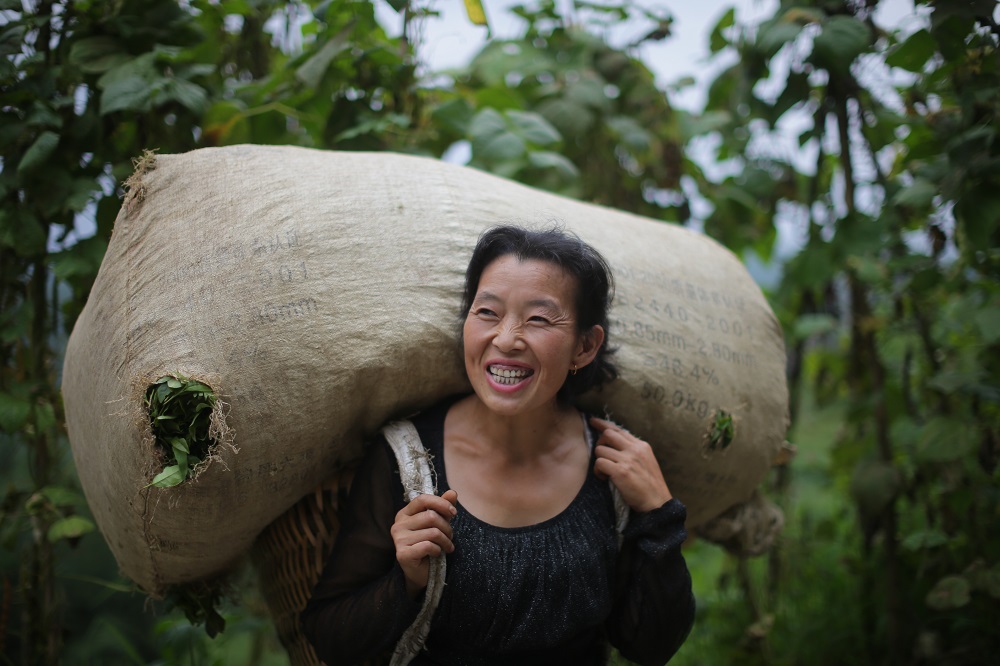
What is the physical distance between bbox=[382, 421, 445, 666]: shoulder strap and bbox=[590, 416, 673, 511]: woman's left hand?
0.33 metres

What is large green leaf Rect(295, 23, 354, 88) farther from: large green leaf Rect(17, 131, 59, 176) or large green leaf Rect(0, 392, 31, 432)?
large green leaf Rect(0, 392, 31, 432)

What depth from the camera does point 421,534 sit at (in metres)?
1.34

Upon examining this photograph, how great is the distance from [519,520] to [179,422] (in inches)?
23.4

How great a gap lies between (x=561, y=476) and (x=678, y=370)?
1.22ft

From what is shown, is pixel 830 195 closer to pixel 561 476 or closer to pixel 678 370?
pixel 678 370

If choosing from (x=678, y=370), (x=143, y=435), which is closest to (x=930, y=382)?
(x=678, y=370)

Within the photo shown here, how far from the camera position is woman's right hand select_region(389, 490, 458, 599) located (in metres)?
1.34

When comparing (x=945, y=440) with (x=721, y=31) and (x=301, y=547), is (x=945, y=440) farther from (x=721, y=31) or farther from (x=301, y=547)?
(x=301, y=547)

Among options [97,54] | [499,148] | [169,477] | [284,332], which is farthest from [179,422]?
[499,148]

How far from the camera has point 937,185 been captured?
218 cm

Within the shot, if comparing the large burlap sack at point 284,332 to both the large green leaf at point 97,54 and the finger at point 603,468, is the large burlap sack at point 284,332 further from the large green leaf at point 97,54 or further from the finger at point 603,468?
the large green leaf at point 97,54

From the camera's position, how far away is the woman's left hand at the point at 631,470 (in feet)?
4.97

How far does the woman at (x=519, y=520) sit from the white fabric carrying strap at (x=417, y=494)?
15 mm

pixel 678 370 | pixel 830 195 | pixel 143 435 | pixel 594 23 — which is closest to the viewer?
pixel 143 435
